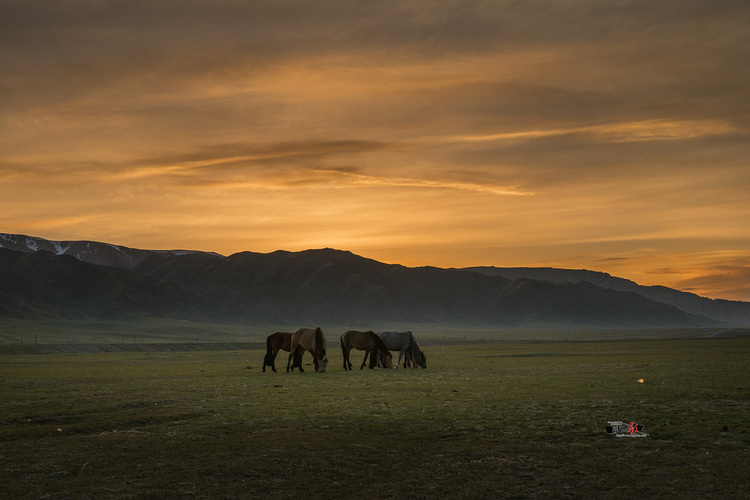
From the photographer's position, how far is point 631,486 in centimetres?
1104

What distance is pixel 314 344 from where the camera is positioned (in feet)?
122

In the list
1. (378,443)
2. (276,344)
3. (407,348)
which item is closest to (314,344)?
(276,344)

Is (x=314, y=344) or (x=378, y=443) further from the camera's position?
(x=314, y=344)

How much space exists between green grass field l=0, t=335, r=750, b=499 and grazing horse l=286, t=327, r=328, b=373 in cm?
1102

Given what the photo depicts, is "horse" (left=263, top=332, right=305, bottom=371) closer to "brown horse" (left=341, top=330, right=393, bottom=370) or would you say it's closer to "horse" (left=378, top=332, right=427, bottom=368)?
"brown horse" (left=341, top=330, right=393, bottom=370)

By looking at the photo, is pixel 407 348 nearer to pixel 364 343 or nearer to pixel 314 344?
pixel 364 343

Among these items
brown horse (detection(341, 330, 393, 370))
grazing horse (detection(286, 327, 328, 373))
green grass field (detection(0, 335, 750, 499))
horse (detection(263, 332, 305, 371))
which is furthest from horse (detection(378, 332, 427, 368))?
green grass field (detection(0, 335, 750, 499))

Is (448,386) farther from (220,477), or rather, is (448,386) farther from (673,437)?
(220,477)

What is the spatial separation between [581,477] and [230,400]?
14.5m

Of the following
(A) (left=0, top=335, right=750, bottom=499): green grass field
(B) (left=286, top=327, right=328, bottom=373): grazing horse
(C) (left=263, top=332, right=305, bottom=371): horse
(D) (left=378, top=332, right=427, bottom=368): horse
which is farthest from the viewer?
(D) (left=378, top=332, right=427, bottom=368): horse

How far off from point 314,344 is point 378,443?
22726 millimetres

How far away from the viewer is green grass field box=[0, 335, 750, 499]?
11.2m

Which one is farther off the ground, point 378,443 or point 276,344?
point 276,344

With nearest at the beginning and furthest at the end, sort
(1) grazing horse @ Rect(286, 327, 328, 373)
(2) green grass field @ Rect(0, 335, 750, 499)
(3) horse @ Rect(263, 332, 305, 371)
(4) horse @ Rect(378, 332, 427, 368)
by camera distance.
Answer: (2) green grass field @ Rect(0, 335, 750, 499) → (1) grazing horse @ Rect(286, 327, 328, 373) → (3) horse @ Rect(263, 332, 305, 371) → (4) horse @ Rect(378, 332, 427, 368)
